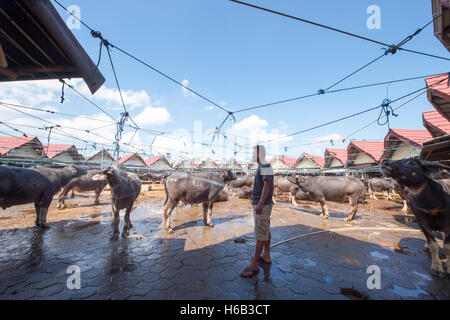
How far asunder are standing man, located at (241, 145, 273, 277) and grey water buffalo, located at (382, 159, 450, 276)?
8.22 ft

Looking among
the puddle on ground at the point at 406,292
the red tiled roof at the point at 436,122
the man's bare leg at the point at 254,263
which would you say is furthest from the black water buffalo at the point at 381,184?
the man's bare leg at the point at 254,263

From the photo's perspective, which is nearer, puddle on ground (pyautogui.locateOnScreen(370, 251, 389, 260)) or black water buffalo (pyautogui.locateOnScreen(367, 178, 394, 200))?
puddle on ground (pyautogui.locateOnScreen(370, 251, 389, 260))

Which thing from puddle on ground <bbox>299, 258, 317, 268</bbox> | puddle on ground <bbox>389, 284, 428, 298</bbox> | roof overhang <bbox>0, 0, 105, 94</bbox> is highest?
roof overhang <bbox>0, 0, 105, 94</bbox>

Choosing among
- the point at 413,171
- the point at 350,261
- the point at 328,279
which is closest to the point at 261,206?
the point at 328,279

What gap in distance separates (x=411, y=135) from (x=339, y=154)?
28.4ft

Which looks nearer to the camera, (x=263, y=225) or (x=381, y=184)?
(x=263, y=225)

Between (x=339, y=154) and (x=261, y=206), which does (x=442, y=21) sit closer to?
(x=261, y=206)

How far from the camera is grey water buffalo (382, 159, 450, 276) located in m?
3.37

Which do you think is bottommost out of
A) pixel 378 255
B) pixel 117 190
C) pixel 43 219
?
pixel 378 255

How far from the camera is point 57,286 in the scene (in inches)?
109

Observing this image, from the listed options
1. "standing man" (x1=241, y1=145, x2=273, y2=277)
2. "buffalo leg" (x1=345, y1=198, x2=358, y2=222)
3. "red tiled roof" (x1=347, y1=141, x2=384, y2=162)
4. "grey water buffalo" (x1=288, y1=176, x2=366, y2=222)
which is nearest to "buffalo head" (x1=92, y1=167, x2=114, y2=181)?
"standing man" (x1=241, y1=145, x2=273, y2=277)

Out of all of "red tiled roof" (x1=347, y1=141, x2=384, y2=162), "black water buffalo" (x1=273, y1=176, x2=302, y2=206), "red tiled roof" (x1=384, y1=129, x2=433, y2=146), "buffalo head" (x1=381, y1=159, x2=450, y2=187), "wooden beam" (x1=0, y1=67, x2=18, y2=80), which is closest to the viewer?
"buffalo head" (x1=381, y1=159, x2=450, y2=187)

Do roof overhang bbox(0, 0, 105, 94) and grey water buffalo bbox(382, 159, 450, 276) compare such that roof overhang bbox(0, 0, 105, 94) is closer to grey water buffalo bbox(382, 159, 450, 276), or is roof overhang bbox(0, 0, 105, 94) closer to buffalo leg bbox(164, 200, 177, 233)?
buffalo leg bbox(164, 200, 177, 233)

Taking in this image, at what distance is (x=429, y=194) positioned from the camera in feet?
11.2
